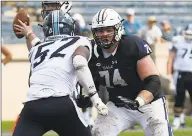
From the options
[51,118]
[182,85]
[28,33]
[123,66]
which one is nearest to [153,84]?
[123,66]

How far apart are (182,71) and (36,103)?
671cm

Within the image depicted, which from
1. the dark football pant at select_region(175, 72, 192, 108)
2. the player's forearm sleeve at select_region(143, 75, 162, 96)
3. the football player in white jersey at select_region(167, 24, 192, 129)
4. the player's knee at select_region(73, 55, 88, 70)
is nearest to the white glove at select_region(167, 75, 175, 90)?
the football player in white jersey at select_region(167, 24, 192, 129)

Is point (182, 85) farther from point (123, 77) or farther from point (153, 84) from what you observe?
point (153, 84)

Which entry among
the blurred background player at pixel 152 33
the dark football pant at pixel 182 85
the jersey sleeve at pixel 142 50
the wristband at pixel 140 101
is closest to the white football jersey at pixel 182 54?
the dark football pant at pixel 182 85

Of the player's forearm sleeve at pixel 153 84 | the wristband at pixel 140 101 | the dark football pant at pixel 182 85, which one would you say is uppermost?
the player's forearm sleeve at pixel 153 84

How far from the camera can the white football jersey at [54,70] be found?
5.18 meters

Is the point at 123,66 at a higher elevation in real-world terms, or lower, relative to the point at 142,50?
lower

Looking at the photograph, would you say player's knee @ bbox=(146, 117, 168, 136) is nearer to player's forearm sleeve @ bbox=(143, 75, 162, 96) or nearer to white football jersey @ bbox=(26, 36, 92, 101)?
player's forearm sleeve @ bbox=(143, 75, 162, 96)

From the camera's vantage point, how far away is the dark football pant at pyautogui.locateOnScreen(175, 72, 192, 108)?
11438 mm

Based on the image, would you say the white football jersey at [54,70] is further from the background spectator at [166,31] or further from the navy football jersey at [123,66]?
the background spectator at [166,31]

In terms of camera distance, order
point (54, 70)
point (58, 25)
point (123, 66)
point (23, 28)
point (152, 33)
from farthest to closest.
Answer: point (152, 33) < point (23, 28) < point (123, 66) < point (58, 25) < point (54, 70)

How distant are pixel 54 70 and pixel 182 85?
21.4 feet

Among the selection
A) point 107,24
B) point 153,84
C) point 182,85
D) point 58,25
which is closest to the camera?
point 58,25

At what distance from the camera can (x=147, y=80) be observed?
5.70 m
